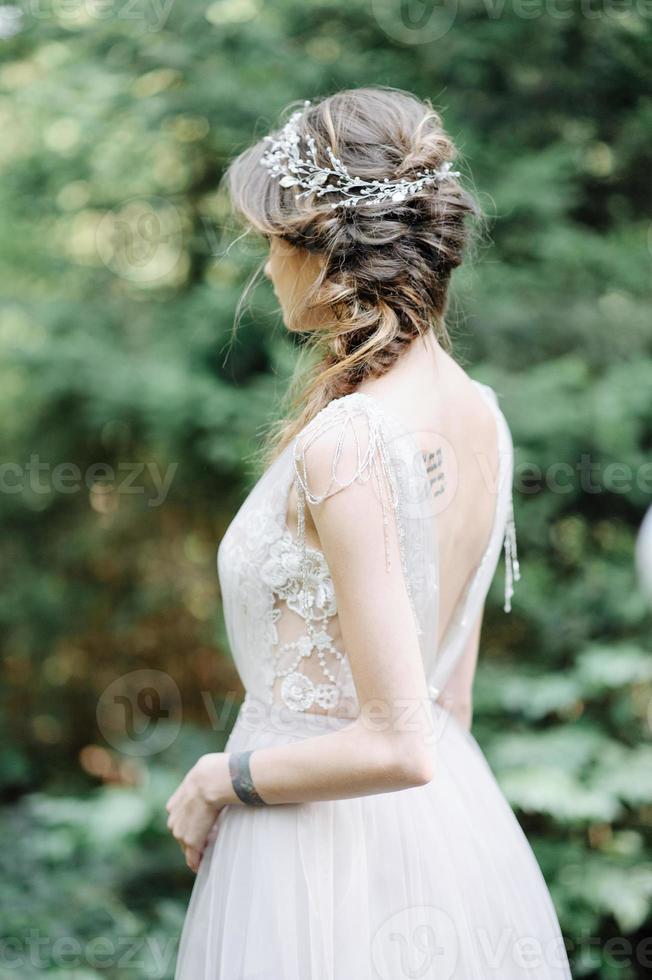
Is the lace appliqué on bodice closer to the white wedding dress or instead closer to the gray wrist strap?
the white wedding dress

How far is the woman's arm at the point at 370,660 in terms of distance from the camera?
4.06ft

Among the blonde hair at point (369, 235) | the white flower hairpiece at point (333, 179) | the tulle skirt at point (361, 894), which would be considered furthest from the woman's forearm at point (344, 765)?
the white flower hairpiece at point (333, 179)

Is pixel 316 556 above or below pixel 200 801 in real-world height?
above

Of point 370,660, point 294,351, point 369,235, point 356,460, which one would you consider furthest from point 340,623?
point 294,351

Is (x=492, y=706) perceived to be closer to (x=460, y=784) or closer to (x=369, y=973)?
(x=460, y=784)

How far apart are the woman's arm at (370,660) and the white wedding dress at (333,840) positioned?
0.07 meters

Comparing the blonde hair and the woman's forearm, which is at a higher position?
the blonde hair

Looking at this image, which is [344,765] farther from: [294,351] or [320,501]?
[294,351]

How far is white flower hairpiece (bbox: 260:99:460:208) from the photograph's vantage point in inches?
57.1

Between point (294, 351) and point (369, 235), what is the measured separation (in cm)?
161

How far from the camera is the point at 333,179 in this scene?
1472 millimetres

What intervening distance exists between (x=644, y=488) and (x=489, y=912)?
2007 millimetres

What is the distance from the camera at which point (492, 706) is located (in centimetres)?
305

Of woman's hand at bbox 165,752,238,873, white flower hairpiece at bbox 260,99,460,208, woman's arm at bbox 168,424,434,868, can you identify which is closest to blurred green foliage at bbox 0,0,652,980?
white flower hairpiece at bbox 260,99,460,208
